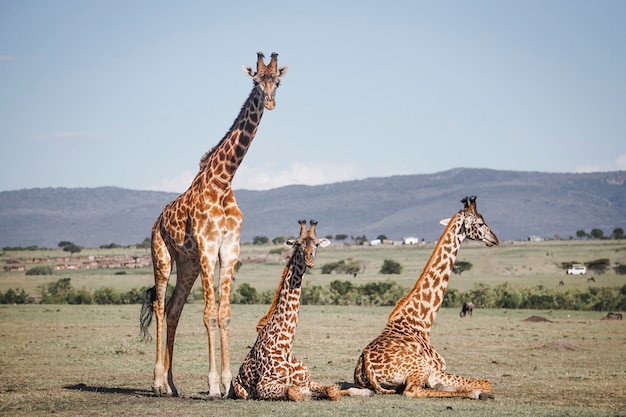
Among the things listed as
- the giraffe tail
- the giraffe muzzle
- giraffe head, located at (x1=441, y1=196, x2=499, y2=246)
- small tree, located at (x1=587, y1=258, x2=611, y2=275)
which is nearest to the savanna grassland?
the giraffe tail

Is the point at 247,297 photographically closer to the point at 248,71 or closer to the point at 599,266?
the point at 248,71

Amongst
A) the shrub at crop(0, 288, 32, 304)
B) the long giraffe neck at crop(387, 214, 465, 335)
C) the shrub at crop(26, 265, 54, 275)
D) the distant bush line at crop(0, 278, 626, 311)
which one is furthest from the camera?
the shrub at crop(26, 265, 54, 275)

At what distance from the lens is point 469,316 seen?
3169 cm

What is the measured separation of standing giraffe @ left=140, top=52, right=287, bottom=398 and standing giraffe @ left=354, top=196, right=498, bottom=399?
198cm

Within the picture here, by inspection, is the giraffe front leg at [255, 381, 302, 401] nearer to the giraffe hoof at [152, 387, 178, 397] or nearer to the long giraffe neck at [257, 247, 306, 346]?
the long giraffe neck at [257, 247, 306, 346]

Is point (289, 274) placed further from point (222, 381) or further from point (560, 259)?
point (560, 259)

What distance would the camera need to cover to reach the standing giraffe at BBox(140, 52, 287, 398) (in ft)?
43.8

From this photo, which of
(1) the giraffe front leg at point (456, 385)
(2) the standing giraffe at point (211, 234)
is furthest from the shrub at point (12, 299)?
(1) the giraffe front leg at point (456, 385)

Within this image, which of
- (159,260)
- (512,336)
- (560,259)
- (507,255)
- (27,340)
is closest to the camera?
(159,260)

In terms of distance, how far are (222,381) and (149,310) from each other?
7.19ft

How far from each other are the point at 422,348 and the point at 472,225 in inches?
83.8

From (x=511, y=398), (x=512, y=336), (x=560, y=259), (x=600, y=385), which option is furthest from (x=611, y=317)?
(x=560, y=259)

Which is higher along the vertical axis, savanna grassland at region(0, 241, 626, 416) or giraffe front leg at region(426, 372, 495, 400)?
giraffe front leg at region(426, 372, 495, 400)

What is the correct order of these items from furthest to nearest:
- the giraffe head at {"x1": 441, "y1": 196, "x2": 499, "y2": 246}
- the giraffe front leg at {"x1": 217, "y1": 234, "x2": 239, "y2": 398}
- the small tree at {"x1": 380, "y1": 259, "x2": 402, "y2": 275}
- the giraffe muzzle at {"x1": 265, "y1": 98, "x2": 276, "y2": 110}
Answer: the small tree at {"x1": 380, "y1": 259, "x2": 402, "y2": 275} < the giraffe head at {"x1": 441, "y1": 196, "x2": 499, "y2": 246} < the giraffe muzzle at {"x1": 265, "y1": 98, "x2": 276, "y2": 110} < the giraffe front leg at {"x1": 217, "y1": 234, "x2": 239, "y2": 398}
